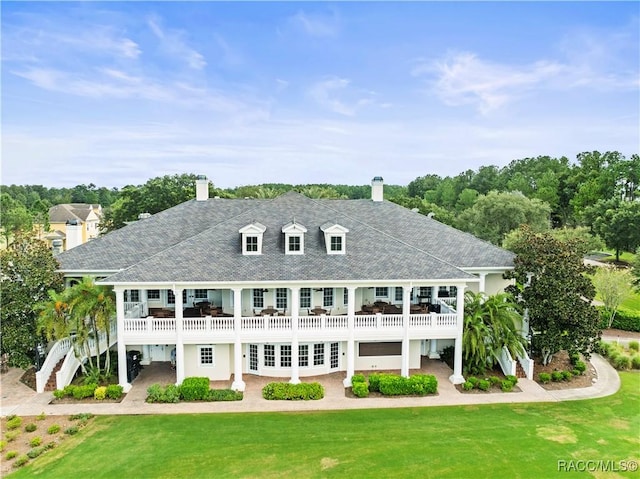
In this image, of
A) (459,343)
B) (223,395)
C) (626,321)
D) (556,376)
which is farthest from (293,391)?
(626,321)

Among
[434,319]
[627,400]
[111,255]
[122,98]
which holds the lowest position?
[627,400]

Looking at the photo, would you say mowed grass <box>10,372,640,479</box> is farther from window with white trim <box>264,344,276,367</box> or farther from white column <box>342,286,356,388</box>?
window with white trim <box>264,344,276,367</box>

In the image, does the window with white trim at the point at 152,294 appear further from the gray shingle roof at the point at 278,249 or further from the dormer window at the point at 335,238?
the dormer window at the point at 335,238

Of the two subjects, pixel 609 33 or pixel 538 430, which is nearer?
pixel 538 430

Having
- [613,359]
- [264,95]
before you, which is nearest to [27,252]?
[264,95]

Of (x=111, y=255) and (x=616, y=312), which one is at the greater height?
(x=111, y=255)

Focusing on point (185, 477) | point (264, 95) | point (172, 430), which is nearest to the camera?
point (185, 477)

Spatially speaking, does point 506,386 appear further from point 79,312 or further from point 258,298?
point 79,312

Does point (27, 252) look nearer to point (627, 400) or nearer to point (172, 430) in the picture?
point (172, 430)
